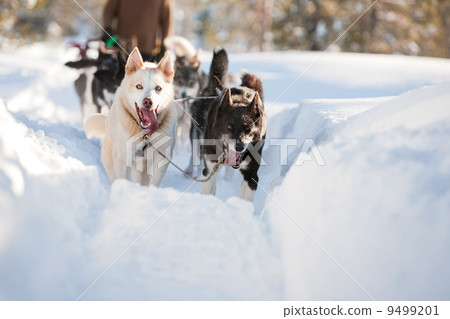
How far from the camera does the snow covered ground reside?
7.66 ft

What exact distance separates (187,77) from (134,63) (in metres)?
2.65

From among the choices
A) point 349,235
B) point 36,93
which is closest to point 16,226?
point 349,235

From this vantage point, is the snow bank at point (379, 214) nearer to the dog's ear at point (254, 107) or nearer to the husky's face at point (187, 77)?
the dog's ear at point (254, 107)

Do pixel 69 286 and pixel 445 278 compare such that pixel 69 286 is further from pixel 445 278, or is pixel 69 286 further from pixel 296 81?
pixel 296 81

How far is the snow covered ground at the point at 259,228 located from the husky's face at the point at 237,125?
62 centimetres

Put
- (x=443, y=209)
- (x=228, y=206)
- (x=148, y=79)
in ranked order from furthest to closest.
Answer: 1. (x=148, y=79)
2. (x=228, y=206)
3. (x=443, y=209)

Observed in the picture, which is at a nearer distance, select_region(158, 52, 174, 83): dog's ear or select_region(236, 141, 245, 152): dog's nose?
select_region(236, 141, 245, 152): dog's nose

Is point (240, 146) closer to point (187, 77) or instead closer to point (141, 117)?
point (141, 117)

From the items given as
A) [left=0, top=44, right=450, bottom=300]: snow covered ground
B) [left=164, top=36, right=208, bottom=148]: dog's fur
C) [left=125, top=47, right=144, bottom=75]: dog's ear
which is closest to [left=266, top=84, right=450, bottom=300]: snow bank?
[left=0, top=44, right=450, bottom=300]: snow covered ground

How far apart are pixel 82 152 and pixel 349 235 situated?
3099 mm

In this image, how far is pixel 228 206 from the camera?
3.24 meters

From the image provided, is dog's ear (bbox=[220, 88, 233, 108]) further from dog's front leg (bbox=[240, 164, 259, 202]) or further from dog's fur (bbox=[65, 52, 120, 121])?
dog's fur (bbox=[65, 52, 120, 121])

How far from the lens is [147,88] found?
149 inches

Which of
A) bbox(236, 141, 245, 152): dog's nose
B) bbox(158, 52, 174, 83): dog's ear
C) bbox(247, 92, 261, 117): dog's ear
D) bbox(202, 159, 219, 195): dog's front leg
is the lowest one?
bbox(202, 159, 219, 195): dog's front leg
